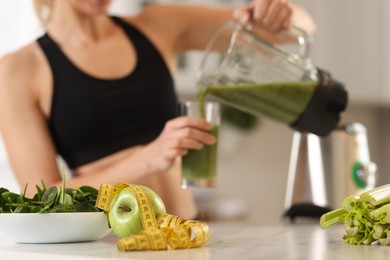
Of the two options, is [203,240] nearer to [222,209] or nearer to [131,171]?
[131,171]

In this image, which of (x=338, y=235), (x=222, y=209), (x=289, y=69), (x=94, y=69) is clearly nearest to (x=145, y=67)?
(x=94, y=69)

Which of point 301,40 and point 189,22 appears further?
point 189,22

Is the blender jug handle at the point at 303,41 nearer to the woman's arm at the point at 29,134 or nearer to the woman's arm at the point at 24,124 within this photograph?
the woman's arm at the point at 29,134

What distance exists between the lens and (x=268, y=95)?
1.95 m

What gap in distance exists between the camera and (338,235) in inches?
64.8

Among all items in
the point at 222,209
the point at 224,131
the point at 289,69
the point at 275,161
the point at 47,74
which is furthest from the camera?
the point at 275,161

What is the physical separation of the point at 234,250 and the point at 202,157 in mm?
595

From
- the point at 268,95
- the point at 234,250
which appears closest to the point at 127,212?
the point at 234,250

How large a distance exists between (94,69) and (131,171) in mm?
377

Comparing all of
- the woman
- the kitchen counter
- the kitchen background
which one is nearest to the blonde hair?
the woman

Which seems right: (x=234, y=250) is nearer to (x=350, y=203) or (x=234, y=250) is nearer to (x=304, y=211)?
(x=350, y=203)

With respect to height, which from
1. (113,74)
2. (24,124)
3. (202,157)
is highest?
(113,74)

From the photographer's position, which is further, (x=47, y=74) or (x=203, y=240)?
(x=47, y=74)

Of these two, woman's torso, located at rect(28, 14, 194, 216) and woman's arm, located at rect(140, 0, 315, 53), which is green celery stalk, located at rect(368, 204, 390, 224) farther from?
woman's arm, located at rect(140, 0, 315, 53)
